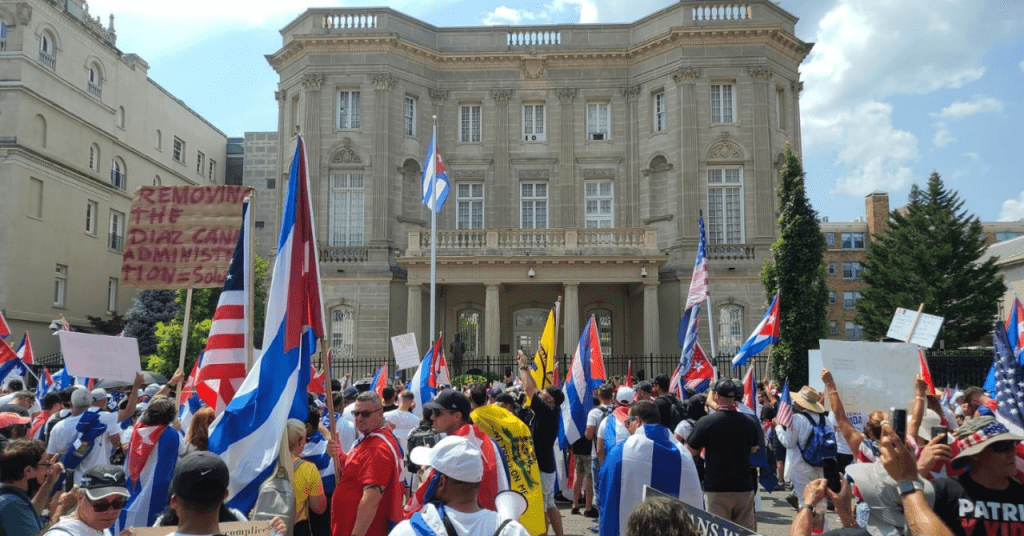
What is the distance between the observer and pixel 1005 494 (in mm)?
3812

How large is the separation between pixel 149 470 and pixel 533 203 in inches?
1134

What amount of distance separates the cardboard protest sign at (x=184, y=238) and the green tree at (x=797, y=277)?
1889 centimetres

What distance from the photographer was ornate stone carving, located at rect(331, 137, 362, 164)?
32822 mm

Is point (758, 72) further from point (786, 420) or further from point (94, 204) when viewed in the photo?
point (94, 204)

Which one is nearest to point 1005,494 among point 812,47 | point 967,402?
point 967,402

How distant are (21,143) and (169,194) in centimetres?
3067

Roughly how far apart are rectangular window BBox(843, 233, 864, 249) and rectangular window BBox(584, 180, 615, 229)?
46699 mm

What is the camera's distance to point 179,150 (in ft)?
162

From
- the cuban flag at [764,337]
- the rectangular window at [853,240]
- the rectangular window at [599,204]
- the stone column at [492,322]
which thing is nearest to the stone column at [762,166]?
the rectangular window at [599,204]

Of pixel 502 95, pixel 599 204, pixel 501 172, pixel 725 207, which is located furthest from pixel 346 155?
pixel 725 207

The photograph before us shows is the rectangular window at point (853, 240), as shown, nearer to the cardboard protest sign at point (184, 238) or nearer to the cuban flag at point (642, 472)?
the cardboard protest sign at point (184, 238)

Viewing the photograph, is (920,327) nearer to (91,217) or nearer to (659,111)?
(659,111)

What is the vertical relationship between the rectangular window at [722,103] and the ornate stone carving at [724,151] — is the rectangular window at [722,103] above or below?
above

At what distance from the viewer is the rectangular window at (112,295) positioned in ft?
137
